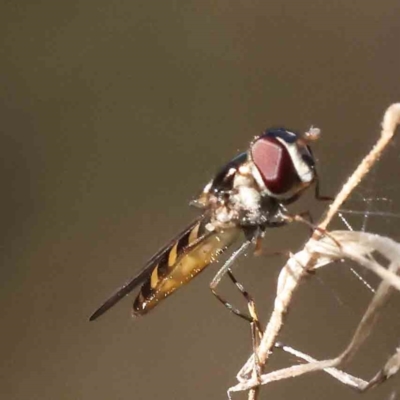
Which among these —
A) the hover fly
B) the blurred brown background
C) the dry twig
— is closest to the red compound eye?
the hover fly

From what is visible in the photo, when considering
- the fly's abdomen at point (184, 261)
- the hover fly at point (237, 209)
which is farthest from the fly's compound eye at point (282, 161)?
the fly's abdomen at point (184, 261)

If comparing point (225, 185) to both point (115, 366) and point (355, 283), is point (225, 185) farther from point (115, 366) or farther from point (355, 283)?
point (115, 366)

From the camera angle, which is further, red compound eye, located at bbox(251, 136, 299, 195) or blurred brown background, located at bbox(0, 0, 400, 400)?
blurred brown background, located at bbox(0, 0, 400, 400)

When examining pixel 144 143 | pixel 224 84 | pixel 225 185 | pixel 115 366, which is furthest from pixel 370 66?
pixel 225 185

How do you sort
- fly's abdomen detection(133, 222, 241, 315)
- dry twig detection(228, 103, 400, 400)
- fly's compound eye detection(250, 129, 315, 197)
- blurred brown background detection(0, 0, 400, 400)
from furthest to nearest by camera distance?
blurred brown background detection(0, 0, 400, 400) < fly's abdomen detection(133, 222, 241, 315) < fly's compound eye detection(250, 129, 315, 197) < dry twig detection(228, 103, 400, 400)

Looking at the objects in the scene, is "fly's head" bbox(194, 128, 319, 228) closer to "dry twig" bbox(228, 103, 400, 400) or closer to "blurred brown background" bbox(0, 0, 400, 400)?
"dry twig" bbox(228, 103, 400, 400)

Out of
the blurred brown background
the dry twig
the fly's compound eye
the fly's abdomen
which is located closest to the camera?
the dry twig

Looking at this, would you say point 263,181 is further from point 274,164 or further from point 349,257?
point 349,257

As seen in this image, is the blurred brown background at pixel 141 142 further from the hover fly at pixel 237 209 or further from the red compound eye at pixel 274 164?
the red compound eye at pixel 274 164

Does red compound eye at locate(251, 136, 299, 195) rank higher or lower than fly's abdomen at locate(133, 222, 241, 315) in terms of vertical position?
higher

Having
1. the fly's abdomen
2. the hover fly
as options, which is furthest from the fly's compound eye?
the fly's abdomen
